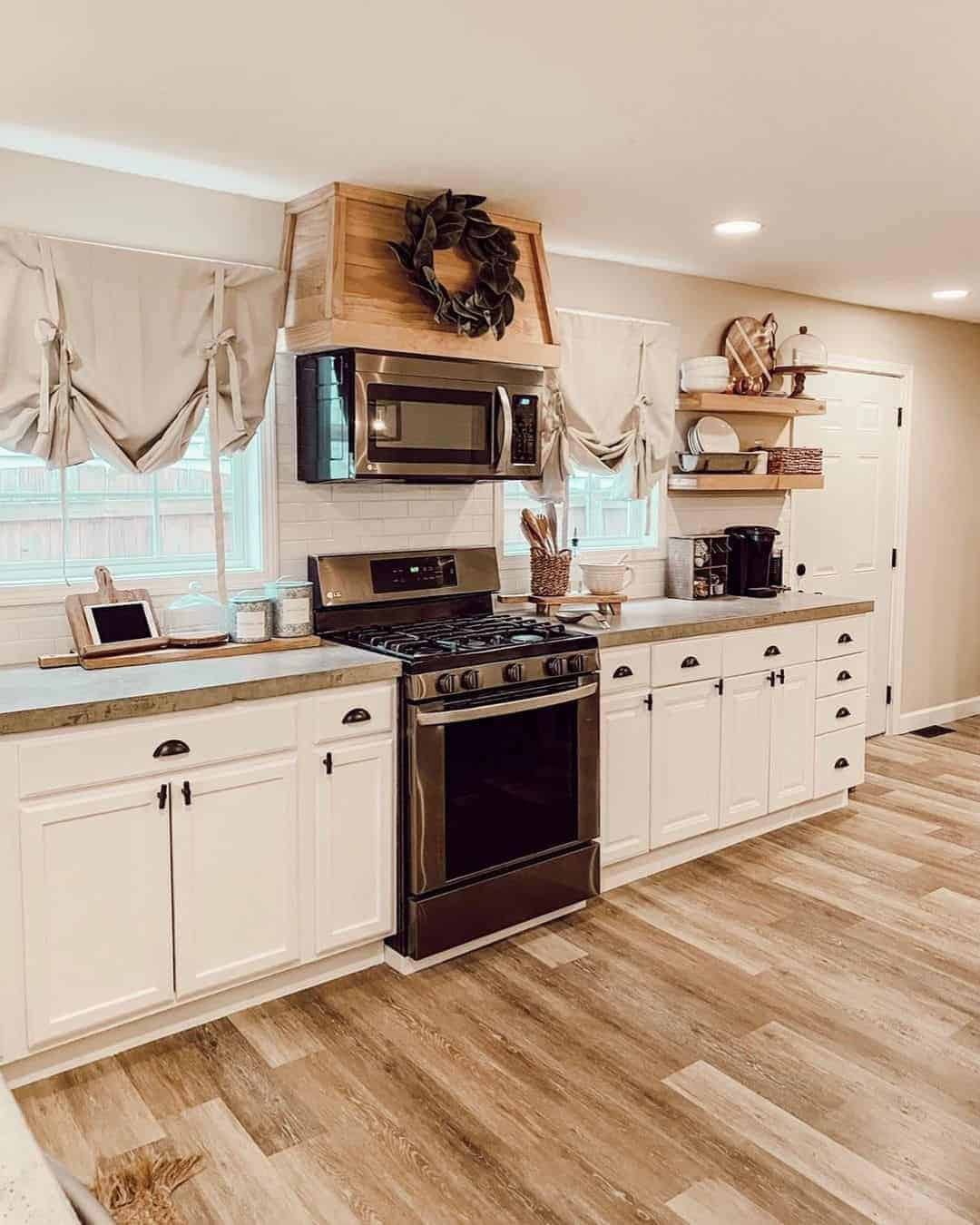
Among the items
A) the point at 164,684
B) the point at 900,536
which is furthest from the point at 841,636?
the point at 164,684

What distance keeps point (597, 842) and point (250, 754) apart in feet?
4.31

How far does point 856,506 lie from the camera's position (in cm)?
578

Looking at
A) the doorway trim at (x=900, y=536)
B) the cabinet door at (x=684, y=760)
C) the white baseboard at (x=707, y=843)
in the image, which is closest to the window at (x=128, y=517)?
the cabinet door at (x=684, y=760)

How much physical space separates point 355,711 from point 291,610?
1.64 ft

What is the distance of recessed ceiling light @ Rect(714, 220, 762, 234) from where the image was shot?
3848 millimetres

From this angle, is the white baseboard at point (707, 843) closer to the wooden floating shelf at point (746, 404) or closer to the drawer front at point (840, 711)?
the drawer front at point (840, 711)

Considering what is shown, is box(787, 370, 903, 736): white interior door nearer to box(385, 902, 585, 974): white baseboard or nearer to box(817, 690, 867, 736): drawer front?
box(817, 690, 867, 736): drawer front

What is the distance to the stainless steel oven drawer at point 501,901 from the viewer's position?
3.20 meters

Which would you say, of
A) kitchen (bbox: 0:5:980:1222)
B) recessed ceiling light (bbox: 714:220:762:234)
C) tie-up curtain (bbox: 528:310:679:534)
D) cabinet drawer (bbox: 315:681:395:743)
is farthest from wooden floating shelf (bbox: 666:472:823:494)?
cabinet drawer (bbox: 315:681:395:743)

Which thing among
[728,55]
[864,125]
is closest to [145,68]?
[728,55]

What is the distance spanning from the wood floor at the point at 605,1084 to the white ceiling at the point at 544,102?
2.40 meters

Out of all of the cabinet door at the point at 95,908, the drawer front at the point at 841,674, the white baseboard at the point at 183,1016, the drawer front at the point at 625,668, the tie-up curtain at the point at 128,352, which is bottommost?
the white baseboard at the point at 183,1016

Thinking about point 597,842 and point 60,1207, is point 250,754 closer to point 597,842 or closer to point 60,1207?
point 597,842

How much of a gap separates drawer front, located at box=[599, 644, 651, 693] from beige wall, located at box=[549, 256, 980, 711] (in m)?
2.07
